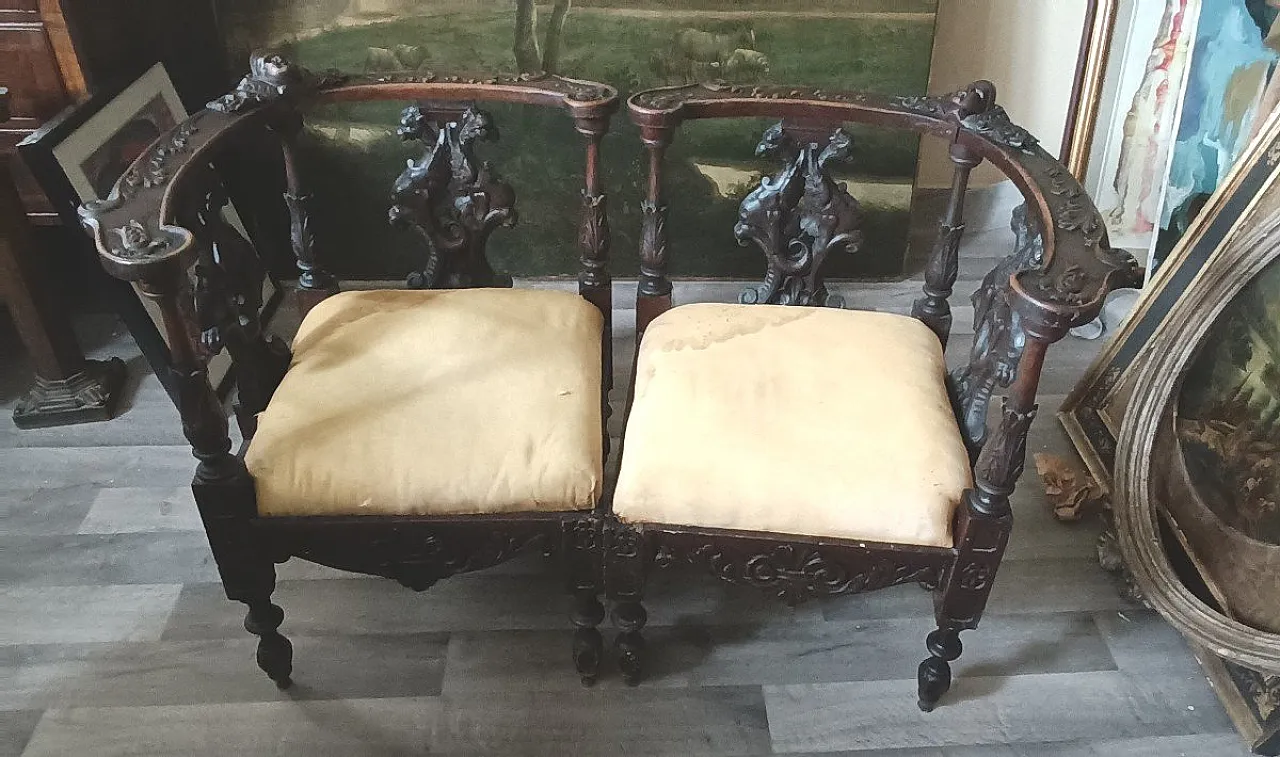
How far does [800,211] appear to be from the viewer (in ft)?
4.85

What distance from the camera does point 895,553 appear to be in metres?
1.23

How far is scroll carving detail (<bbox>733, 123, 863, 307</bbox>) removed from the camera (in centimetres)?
143

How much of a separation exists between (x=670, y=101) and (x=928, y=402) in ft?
1.80

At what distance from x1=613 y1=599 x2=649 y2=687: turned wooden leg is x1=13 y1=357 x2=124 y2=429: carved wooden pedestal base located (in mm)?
1208

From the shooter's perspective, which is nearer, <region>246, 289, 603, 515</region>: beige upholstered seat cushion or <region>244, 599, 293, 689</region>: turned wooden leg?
<region>246, 289, 603, 515</region>: beige upholstered seat cushion

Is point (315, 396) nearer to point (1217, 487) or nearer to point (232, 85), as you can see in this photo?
point (232, 85)

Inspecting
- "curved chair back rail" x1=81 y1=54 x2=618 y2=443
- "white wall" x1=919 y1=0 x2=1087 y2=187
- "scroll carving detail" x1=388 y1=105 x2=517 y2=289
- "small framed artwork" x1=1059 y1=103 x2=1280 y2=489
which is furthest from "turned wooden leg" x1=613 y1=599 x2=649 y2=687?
"white wall" x1=919 y1=0 x2=1087 y2=187

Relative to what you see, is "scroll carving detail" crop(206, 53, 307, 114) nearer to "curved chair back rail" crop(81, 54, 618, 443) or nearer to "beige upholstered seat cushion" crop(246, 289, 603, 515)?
"curved chair back rail" crop(81, 54, 618, 443)

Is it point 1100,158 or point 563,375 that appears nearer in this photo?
point 563,375

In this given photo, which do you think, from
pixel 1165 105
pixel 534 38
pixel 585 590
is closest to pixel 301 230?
pixel 585 590

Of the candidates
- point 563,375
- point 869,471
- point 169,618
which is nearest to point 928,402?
point 869,471

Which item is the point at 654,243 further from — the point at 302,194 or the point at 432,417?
the point at 302,194

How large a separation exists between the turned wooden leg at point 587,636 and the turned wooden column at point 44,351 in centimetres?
117

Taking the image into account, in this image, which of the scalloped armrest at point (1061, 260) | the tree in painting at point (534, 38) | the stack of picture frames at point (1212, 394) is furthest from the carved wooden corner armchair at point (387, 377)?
the stack of picture frames at point (1212, 394)
